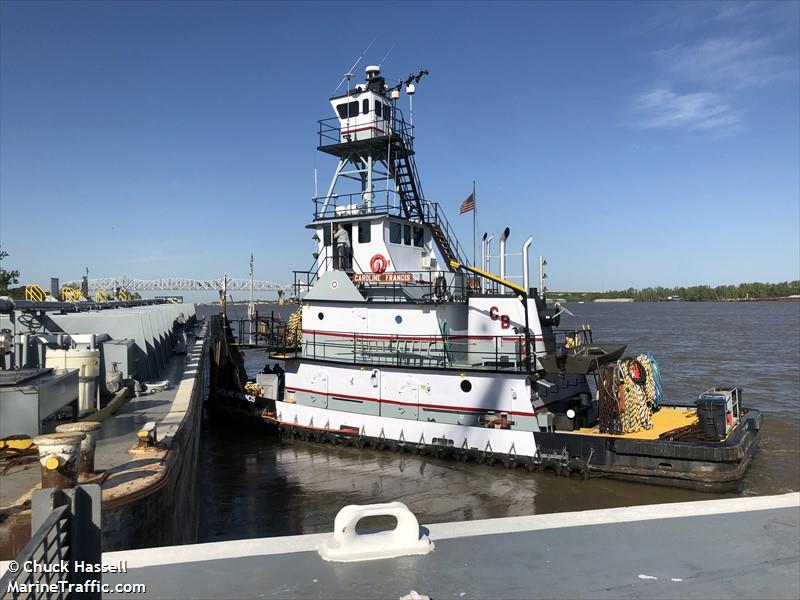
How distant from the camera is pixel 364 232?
64.3ft

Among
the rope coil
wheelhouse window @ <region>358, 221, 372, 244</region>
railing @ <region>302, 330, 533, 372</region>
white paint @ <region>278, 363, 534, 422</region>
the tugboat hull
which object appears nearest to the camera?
the tugboat hull

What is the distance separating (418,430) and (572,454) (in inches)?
176

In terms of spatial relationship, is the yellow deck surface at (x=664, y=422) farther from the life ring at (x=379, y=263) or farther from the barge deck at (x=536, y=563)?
the barge deck at (x=536, y=563)

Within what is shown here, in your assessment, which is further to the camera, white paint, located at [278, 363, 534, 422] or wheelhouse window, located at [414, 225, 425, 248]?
wheelhouse window, located at [414, 225, 425, 248]

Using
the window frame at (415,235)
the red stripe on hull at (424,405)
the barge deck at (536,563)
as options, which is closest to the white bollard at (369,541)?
the barge deck at (536,563)

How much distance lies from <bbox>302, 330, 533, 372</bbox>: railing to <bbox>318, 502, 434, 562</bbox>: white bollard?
41.6 ft

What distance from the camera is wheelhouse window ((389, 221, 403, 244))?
64.0 ft

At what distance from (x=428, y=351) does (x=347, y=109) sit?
10179 millimetres

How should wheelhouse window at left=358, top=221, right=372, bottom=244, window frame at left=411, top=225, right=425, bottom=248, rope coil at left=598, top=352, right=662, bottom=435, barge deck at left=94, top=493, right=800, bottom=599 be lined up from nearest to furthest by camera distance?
barge deck at left=94, top=493, right=800, bottom=599 → rope coil at left=598, top=352, right=662, bottom=435 → wheelhouse window at left=358, top=221, right=372, bottom=244 → window frame at left=411, top=225, right=425, bottom=248

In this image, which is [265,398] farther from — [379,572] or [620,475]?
[379,572]

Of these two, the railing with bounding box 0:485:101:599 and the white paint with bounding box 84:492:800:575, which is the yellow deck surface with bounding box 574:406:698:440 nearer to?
the white paint with bounding box 84:492:800:575

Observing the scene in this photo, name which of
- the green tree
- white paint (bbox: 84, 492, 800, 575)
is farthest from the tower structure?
the green tree

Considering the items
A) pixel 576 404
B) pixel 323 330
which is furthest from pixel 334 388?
pixel 576 404

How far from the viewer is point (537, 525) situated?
11.7 ft
